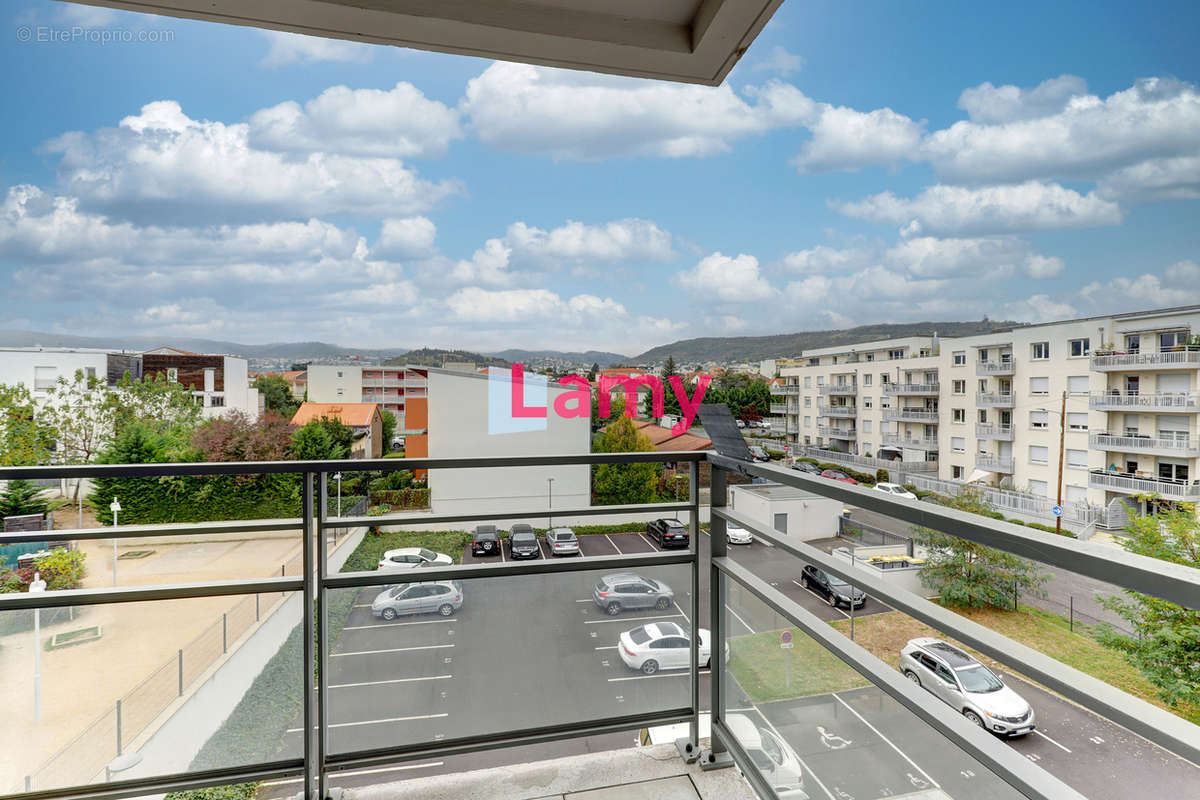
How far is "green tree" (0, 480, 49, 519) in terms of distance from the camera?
1297mm

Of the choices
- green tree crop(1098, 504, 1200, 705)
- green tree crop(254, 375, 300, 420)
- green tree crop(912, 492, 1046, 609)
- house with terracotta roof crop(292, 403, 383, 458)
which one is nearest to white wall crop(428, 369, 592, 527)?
green tree crop(912, 492, 1046, 609)

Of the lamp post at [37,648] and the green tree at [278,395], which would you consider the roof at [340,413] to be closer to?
the green tree at [278,395]

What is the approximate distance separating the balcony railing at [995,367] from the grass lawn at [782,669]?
23.5 ft

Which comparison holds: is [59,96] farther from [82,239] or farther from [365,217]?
[365,217]

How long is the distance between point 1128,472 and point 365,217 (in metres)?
27.1

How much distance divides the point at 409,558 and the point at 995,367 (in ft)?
26.3

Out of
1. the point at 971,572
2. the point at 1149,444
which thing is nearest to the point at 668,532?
Result: the point at 971,572

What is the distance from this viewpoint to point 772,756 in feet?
4.11

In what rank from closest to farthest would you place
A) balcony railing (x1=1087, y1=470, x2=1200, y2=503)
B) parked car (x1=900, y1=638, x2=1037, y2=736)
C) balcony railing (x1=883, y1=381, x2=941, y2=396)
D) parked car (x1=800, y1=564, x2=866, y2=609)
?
parked car (x1=900, y1=638, x2=1037, y2=736) < parked car (x1=800, y1=564, x2=866, y2=609) < balcony railing (x1=1087, y1=470, x2=1200, y2=503) < balcony railing (x1=883, y1=381, x2=941, y2=396)

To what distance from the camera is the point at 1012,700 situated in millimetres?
684

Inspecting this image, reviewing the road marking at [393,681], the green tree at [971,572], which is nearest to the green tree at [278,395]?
the road marking at [393,681]

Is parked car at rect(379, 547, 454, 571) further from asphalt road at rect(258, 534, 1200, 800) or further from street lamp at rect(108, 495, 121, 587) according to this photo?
street lamp at rect(108, 495, 121, 587)

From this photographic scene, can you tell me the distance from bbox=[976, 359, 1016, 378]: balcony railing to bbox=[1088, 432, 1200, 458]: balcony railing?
1273 millimetres

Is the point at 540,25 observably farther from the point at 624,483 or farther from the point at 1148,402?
the point at 1148,402
